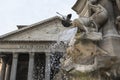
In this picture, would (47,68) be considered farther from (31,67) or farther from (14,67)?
(14,67)

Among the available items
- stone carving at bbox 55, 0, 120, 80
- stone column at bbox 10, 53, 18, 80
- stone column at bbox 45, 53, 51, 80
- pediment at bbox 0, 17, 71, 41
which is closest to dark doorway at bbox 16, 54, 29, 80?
stone column at bbox 10, 53, 18, 80

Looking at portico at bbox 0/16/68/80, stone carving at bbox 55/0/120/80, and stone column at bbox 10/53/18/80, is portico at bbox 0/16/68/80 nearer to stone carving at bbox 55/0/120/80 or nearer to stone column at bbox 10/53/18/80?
stone column at bbox 10/53/18/80

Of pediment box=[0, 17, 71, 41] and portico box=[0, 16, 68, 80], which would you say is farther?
pediment box=[0, 17, 71, 41]

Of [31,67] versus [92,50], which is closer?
[92,50]

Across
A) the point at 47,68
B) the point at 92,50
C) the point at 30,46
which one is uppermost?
the point at 30,46

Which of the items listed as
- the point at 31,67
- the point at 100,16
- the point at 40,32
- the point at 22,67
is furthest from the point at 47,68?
the point at 100,16

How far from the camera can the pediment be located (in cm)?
3172

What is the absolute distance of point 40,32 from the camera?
3284 cm

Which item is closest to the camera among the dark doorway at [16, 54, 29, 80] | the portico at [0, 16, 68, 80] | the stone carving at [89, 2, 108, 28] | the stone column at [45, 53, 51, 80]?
the stone carving at [89, 2, 108, 28]

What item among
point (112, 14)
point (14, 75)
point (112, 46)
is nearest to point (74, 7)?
point (112, 14)

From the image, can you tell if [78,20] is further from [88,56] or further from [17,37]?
[17,37]

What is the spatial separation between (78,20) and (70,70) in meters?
0.62

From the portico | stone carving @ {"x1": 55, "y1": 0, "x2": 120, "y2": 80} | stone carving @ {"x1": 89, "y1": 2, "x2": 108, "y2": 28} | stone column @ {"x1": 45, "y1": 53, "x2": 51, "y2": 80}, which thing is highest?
the portico

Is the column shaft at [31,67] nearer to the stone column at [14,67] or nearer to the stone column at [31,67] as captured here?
the stone column at [31,67]
